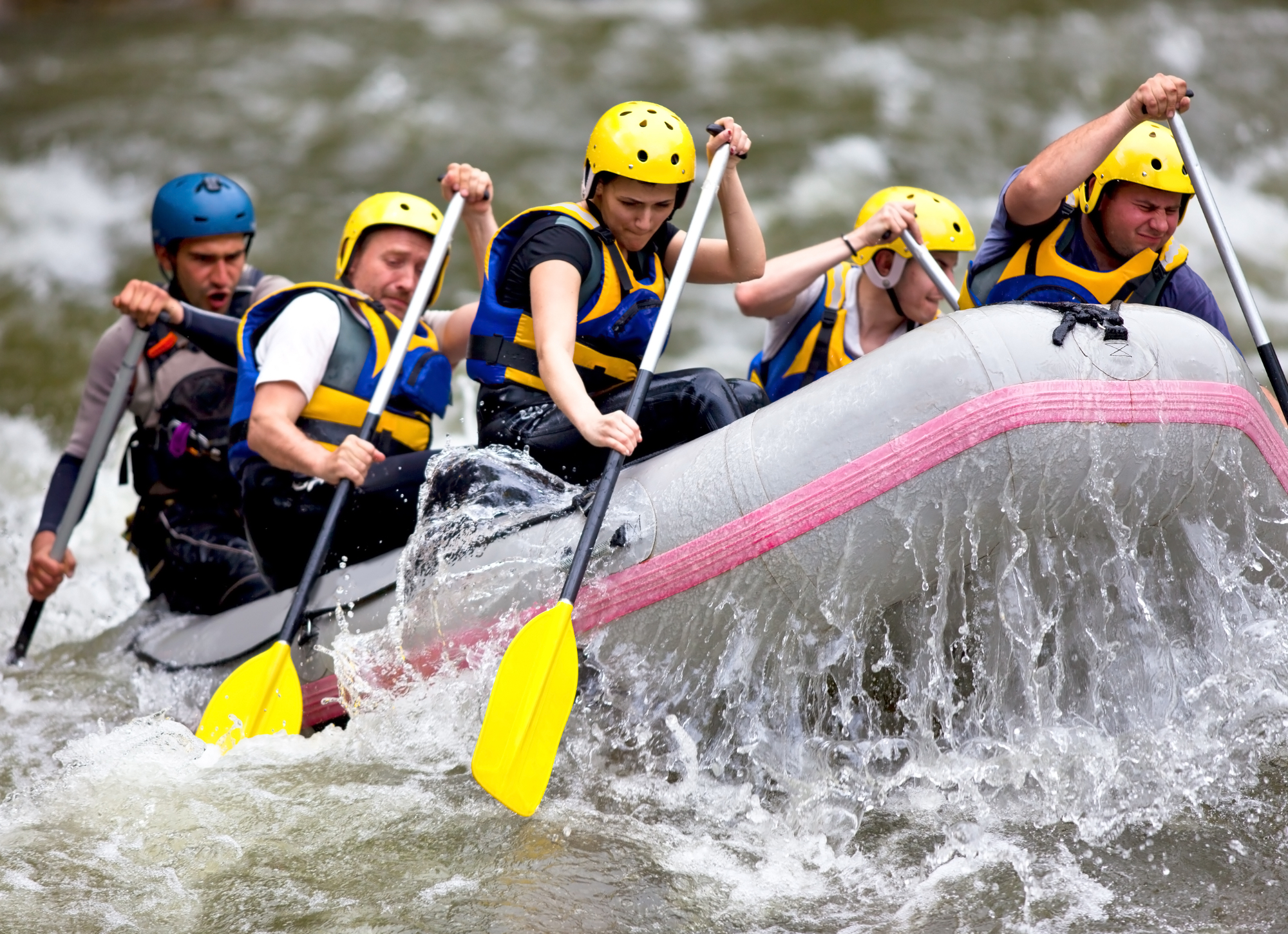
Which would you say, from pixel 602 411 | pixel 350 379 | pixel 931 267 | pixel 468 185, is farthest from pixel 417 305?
pixel 931 267

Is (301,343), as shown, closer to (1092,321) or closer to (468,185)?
(468,185)

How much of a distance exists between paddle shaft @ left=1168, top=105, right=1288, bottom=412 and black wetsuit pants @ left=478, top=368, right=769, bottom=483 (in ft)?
4.45

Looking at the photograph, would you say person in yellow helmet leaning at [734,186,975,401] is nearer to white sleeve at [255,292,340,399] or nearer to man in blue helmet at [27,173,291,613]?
white sleeve at [255,292,340,399]

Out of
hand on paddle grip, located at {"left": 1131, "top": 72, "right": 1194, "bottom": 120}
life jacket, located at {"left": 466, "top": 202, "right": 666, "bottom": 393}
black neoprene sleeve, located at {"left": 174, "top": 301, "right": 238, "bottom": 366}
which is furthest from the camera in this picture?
black neoprene sleeve, located at {"left": 174, "top": 301, "right": 238, "bottom": 366}

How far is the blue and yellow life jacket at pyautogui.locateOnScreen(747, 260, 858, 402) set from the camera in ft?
13.9

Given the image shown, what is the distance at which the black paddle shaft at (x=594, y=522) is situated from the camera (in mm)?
3191

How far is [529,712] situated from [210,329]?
1967 millimetres

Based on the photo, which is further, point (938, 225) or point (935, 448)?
point (938, 225)

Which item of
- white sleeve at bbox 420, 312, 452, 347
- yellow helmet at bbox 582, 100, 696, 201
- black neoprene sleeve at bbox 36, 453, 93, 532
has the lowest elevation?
black neoprene sleeve at bbox 36, 453, 93, 532

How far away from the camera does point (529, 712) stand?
10.2 ft

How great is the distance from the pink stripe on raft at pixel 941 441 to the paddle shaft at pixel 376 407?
0.99 meters

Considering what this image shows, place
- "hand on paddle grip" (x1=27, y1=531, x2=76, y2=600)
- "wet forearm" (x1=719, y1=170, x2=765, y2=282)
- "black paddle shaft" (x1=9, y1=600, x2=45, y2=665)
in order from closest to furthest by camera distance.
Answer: "wet forearm" (x1=719, y1=170, x2=765, y2=282) → "hand on paddle grip" (x1=27, y1=531, x2=76, y2=600) → "black paddle shaft" (x1=9, y1=600, x2=45, y2=665)

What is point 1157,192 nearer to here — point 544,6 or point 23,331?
point 23,331

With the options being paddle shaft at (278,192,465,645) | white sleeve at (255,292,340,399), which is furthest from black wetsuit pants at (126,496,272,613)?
white sleeve at (255,292,340,399)
